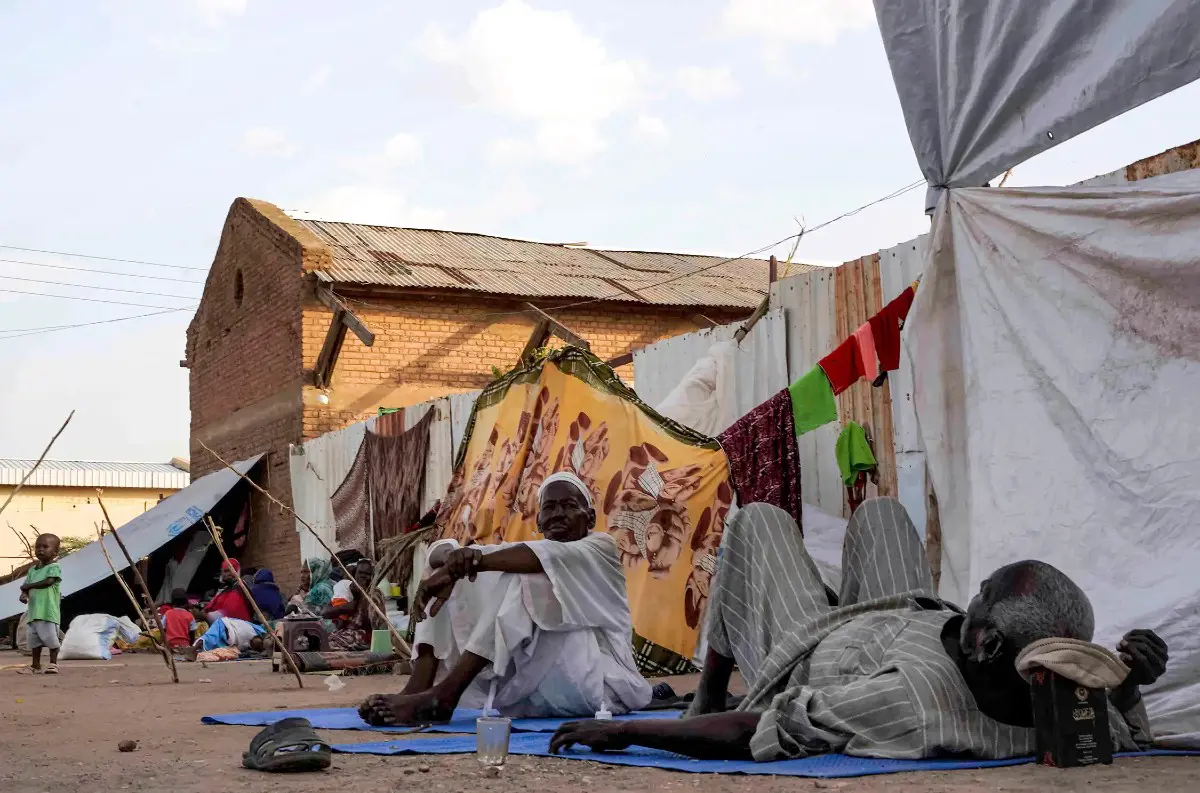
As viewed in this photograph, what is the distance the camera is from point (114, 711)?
21.2ft

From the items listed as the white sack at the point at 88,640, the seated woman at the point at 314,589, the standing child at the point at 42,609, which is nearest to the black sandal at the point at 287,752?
the seated woman at the point at 314,589

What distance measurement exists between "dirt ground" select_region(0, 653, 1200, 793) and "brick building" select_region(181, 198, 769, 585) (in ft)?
31.0

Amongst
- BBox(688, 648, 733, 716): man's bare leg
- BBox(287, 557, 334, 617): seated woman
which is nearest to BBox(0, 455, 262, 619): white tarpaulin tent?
BBox(287, 557, 334, 617): seated woman

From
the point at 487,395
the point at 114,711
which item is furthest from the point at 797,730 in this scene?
the point at 487,395

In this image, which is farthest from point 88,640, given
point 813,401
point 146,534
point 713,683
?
point 713,683

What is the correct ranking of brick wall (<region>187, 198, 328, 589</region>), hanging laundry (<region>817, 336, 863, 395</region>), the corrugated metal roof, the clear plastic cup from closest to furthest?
the clear plastic cup < hanging laundry (<region>817, 336, 863, 395</region>) < brick wall (<region>187, 198, 328, 589</region>) < the corrugated metal roof

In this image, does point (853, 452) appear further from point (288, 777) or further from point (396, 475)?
point (396, 475)

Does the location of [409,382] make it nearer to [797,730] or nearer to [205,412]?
[205,412]

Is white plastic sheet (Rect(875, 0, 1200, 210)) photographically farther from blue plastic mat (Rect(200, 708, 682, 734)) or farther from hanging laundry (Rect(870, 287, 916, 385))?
blue plastic mat (Rect(200, 708, 682, 734))

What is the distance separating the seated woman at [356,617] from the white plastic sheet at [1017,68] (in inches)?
296

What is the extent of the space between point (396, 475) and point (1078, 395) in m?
9.81

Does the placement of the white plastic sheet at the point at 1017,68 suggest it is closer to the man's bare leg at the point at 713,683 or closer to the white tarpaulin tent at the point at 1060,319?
the white tarpaulin tent at the point at 1060,319

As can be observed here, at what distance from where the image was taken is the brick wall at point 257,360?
16.9 metres

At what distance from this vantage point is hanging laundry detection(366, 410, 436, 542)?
42.4ft
